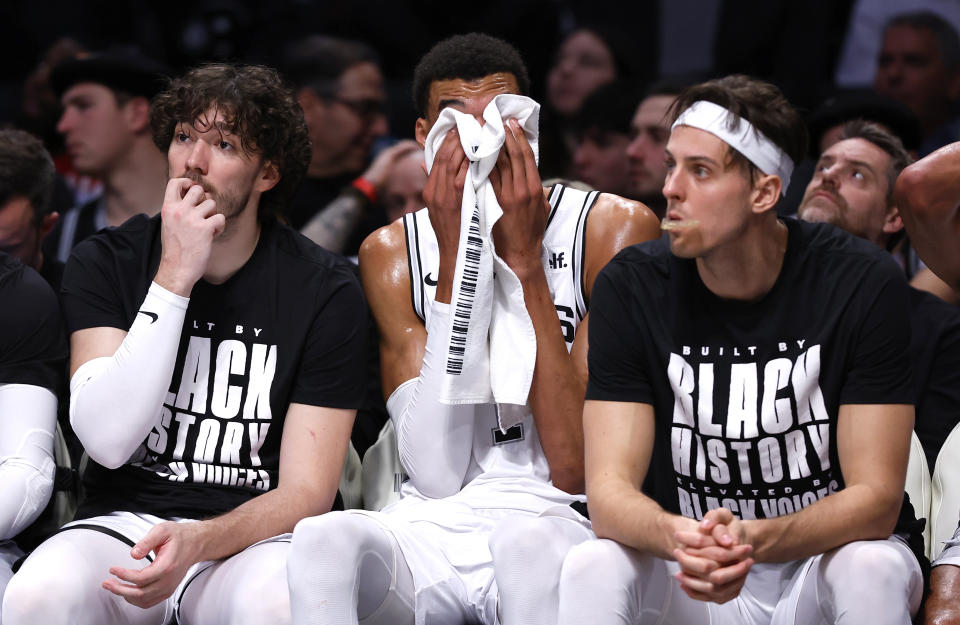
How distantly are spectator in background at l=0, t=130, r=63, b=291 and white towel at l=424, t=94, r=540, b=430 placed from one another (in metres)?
1.24

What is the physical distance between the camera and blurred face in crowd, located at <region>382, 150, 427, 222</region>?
411 centimetres

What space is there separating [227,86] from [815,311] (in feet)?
4.56

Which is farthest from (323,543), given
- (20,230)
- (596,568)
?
(20,230)

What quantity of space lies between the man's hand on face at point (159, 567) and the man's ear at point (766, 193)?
128 cm

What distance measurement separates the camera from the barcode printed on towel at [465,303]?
2.70 metres

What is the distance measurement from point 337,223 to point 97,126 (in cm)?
108

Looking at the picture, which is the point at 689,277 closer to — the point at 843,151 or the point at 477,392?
the point at 477,392

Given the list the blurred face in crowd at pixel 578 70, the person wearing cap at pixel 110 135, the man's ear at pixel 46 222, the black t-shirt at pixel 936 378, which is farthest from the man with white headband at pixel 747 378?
the blurred face in crowd at pixel 578 70

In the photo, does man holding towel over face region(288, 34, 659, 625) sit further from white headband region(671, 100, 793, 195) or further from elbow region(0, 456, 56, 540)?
elbow region(0, 456, 56, 540)

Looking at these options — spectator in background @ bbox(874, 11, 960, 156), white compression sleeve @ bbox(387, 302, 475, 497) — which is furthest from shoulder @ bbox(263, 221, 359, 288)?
spectator in background @ bbox(874, 11, 960, 156)

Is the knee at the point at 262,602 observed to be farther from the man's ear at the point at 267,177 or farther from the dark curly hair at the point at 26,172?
the dark curly hair at the point at 26,172

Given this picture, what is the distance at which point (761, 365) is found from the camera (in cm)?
248

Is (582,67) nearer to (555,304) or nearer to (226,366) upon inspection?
(555,304)

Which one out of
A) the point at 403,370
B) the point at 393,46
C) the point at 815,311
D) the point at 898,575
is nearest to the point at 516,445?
the point at 403,370
